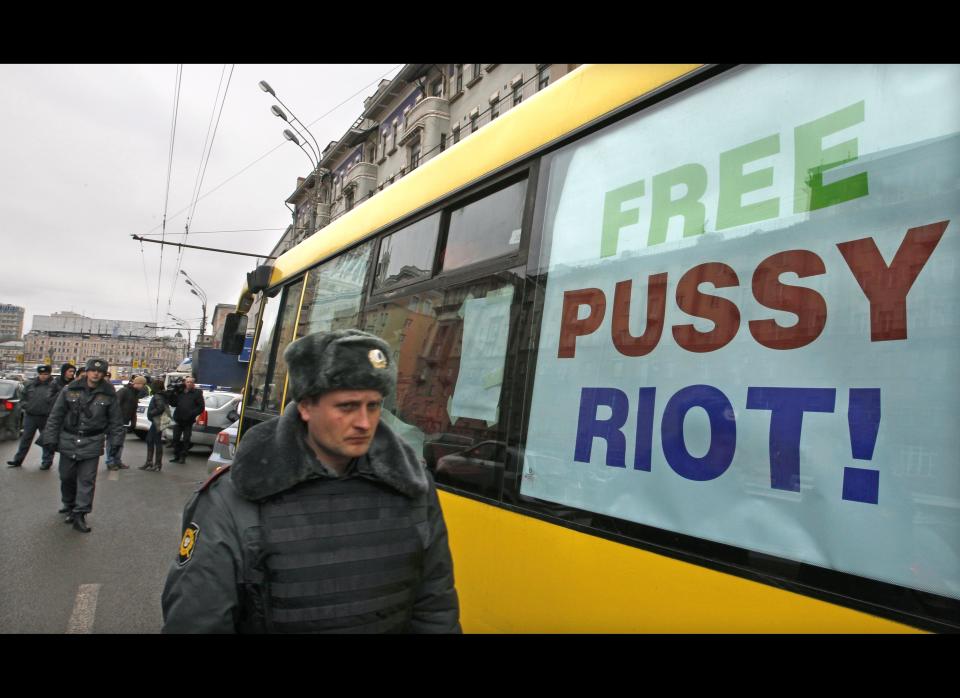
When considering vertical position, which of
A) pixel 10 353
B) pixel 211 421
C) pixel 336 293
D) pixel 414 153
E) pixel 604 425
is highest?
pixel 414 153

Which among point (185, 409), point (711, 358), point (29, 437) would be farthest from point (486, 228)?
point (29, 437)

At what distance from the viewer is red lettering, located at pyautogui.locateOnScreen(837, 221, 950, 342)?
48.5 inches

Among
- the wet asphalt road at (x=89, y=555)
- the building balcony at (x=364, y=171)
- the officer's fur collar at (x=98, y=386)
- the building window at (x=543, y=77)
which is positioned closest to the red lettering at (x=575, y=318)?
the wet asphalt road at (x=89, y=555)

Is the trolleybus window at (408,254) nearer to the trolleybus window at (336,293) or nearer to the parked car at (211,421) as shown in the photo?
the trolleybus window at (336,293)

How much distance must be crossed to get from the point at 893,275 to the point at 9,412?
17644 millimetres

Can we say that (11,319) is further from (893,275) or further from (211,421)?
(893,275)

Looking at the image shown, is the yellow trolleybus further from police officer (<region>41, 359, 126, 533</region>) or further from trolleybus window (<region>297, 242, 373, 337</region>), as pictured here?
police officer (<region>41, 359, 126, 533</region>)

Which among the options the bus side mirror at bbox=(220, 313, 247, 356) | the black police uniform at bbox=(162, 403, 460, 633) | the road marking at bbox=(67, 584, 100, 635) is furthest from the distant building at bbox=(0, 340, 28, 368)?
the black police uniform at bbox=(162, 403, 460, 633)

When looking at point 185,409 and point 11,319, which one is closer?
point 185,409

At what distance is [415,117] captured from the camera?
2675cm

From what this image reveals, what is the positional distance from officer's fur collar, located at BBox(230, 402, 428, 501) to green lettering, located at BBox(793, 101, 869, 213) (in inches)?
50.0
